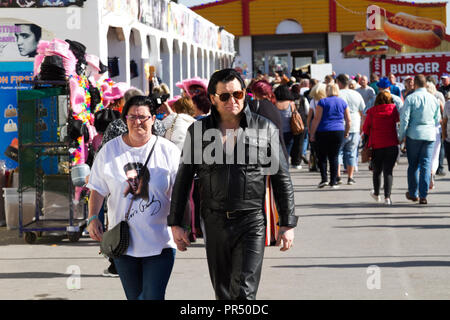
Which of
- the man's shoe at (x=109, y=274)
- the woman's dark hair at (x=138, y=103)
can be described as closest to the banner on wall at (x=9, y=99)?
the man's shoe at (x=109, y=274)

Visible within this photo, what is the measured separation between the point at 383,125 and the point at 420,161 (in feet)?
2.42

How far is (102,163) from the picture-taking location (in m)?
5.17

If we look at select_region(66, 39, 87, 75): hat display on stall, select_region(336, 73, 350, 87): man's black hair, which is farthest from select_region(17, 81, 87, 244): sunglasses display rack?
select_region(336, 73, 350, 87): man's black hair

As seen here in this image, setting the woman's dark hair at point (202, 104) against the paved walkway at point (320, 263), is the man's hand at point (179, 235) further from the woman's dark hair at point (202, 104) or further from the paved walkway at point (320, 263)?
the woman's dark hair at point (202, 104)

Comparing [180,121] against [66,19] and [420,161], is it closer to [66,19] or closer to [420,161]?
[420,161]

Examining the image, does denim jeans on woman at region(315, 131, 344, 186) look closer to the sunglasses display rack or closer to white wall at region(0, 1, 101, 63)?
white wall at region(0, 1, 101, 63)

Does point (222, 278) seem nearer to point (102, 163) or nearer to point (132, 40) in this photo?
point (102, 163)

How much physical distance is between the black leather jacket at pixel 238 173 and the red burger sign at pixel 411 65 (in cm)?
2894

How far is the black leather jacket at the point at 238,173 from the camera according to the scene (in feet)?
15.9

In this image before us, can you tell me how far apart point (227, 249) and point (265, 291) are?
7.21ft

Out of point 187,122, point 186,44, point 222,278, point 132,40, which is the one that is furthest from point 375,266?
point 186,44

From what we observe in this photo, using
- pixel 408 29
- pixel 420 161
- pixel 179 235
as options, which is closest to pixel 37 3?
pixel 420 161

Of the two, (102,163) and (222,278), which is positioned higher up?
(102,163)

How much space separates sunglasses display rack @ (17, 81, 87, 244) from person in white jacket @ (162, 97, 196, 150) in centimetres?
173
